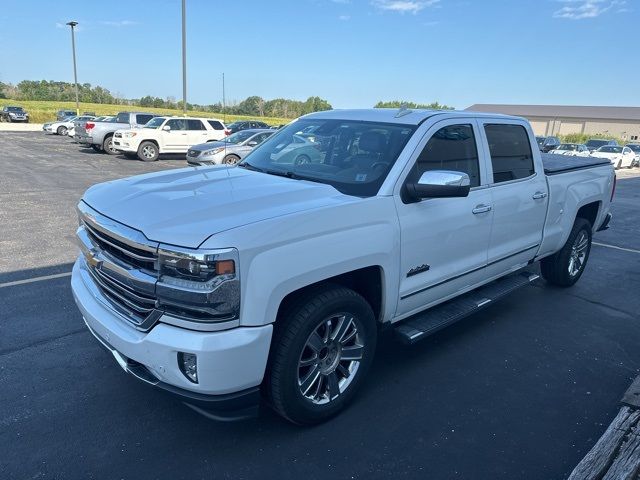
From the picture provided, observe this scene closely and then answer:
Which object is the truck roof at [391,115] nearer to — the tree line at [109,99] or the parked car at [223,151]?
the parked car at [223,151]

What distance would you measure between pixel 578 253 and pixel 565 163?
1.12m

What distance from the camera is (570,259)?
5762 mm

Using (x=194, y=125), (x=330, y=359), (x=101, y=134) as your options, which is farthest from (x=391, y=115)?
(x=101, y=134)

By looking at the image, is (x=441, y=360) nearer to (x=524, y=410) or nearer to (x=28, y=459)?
(x=524, y=410)

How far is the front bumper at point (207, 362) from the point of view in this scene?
94.9 inches

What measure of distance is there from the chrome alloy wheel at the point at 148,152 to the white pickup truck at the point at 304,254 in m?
16.2

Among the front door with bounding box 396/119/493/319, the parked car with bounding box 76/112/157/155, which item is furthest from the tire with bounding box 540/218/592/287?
the parked car with bounding box 76/112/157/155

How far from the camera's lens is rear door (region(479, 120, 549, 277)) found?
4.22 m

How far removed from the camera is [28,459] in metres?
2.70

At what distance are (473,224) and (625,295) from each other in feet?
10.7

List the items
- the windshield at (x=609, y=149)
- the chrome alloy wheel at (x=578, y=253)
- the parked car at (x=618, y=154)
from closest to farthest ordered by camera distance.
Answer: the chrome alloy wheel at (x=578, y=253) < the parked car at (x=618, y=154) < the windshield at (x=609, y=149)

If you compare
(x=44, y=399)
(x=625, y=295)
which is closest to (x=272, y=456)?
(x=44, y=399)

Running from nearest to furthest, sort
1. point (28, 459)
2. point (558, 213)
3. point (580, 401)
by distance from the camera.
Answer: point (28, 459), point (580, 401), point (558, 213)

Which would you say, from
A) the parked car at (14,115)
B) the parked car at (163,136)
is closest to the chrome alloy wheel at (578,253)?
the parked car at (163,136)
